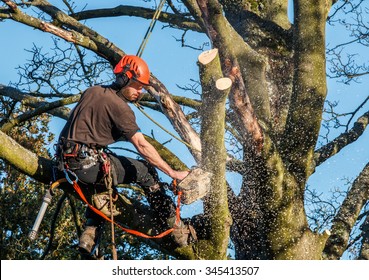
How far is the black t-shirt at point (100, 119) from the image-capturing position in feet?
20.4

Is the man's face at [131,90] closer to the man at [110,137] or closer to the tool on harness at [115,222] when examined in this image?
the man at [110,137]

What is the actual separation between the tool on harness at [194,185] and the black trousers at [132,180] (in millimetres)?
174

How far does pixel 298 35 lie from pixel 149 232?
2.33 metres

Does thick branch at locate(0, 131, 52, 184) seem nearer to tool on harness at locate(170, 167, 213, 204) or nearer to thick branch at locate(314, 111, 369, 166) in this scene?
tool on harness at locate(170, 167, 213, 204)

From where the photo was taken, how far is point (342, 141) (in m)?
8.69

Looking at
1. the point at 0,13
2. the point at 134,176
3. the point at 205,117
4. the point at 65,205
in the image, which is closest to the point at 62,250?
the point at 65,205

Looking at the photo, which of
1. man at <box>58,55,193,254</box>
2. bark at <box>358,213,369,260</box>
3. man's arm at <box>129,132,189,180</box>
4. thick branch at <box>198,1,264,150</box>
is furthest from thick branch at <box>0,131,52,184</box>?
bark at <box>358,213,369,260</box>

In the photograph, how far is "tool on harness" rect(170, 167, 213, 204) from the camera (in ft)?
20.7

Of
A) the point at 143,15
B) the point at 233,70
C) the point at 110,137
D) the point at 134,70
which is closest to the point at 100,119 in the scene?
the point at 110,137

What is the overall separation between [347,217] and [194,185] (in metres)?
→ 2.25

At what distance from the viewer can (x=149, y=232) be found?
21.9 ft

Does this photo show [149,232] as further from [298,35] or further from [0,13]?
[0,13]

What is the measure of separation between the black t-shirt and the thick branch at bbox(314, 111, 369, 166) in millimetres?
2729

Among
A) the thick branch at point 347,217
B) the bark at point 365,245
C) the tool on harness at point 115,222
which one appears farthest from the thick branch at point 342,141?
the tool on harness at point 115,222
